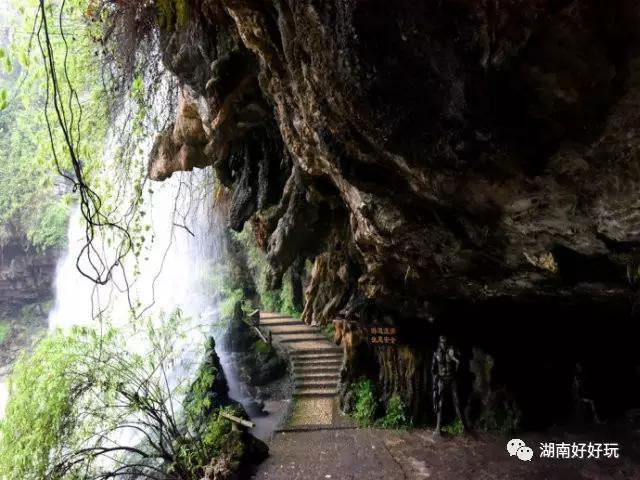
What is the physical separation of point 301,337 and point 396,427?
4.91m

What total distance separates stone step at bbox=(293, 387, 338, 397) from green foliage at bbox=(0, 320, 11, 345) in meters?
16.2

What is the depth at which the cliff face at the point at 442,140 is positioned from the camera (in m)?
2.15

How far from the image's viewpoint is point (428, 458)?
20.6ft

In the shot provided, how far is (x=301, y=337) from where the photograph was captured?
12.0 m

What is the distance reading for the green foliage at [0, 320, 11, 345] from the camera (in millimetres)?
18134

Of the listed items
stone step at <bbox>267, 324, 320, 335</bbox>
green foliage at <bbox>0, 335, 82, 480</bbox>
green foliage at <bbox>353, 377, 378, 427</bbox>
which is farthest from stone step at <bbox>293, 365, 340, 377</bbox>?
green foliage at <bbox>0, 335, 82, 480</bbox>

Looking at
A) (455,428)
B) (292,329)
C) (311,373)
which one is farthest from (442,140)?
(292,329)

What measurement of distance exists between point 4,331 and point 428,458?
66.3 feet

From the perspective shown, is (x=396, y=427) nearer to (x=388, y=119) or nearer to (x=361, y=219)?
(x=361, y=219)

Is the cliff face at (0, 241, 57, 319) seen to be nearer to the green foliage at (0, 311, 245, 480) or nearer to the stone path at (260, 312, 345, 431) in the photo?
the stone path at (260, 312, 345, 431)

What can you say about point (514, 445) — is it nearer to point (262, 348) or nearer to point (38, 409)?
point (38, 409)

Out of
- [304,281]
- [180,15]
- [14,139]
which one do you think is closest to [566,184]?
[180,15]

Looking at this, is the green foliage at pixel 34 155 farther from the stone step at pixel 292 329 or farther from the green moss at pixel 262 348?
the stone step at pixel 292 329

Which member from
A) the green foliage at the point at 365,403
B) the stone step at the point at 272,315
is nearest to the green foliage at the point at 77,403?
the green foliage at the point at 365,403
